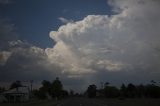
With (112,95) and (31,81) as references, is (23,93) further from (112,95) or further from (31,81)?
(112,95)

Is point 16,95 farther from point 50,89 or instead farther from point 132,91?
point 132,91

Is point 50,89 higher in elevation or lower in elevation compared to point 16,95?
higher

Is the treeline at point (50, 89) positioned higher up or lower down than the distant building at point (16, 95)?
higher up

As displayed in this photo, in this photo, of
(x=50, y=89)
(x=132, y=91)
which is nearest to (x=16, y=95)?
(x=50, y=89)

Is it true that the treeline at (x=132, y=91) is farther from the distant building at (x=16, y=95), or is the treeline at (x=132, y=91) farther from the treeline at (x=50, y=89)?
the distant building at (x=16, y=95)

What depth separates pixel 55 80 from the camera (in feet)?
543

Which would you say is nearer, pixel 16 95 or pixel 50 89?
pixel 16 95

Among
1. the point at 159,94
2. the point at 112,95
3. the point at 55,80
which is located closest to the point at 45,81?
the point at 55,80

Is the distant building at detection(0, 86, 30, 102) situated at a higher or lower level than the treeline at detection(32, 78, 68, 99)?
lower

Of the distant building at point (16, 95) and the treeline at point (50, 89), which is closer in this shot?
the distant building at point (16, 95)

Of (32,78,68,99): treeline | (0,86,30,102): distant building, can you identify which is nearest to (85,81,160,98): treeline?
(32,78,68,99): treeline

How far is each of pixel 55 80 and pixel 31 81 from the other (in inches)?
1716

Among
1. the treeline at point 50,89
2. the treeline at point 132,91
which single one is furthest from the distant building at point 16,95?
the treeline at point 132,91

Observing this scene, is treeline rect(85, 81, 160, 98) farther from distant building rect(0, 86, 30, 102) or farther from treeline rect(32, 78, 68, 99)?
distant building rect(0, 86, 30, 102)
